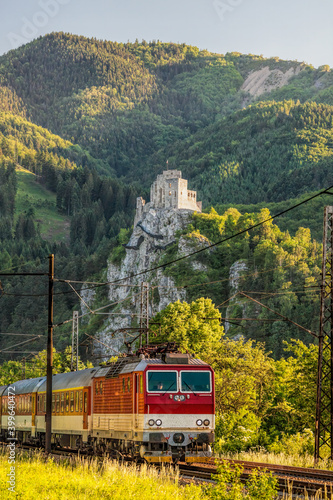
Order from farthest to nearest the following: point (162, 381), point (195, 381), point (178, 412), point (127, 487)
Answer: point (195, 381), point (162, 381), point (178, 412), point (127, 487)

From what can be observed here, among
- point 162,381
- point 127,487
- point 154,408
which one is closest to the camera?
point 127,487

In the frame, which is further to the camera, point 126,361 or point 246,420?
point 246,420

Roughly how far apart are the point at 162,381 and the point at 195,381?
1.45m

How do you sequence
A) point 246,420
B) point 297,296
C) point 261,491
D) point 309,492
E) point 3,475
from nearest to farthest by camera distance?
point 261,491
point 309,492
point 3,475
point 246,420
point 297,296

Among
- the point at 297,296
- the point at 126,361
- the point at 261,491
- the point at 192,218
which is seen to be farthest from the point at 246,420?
the point at 192,218

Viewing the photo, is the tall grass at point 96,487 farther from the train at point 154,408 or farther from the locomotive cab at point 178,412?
the train at point 154,408

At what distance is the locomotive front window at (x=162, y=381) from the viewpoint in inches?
1111

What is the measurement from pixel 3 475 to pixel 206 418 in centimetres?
879

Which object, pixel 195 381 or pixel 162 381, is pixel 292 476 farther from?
pixel 162 381

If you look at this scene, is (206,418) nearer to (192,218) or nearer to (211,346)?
(211,346)

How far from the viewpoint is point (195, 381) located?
2911cm

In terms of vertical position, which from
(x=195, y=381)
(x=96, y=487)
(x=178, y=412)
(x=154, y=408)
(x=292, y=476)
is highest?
(x=195, y=381)

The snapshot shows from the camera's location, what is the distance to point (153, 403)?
91.5ft

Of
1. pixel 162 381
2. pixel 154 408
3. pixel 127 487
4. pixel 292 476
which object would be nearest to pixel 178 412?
pixel 154 408
